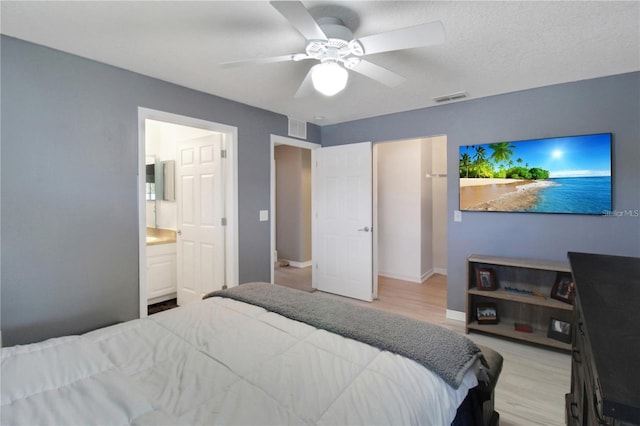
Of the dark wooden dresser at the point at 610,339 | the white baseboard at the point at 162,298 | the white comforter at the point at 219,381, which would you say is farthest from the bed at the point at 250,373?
the white baseboard at the point at 162,298

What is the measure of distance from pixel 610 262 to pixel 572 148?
65.5 inches

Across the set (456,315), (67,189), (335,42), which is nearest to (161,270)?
(67,189)

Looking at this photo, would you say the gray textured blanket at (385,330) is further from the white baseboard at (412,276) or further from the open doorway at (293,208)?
the open doorway at (293,208)

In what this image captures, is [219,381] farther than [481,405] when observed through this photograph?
No

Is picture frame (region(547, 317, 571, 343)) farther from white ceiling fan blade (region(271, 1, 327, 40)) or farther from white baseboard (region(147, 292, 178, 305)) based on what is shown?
white baseboard (region(147, 292, 178, 305))

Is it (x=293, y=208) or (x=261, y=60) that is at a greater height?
(x=261, y=60)

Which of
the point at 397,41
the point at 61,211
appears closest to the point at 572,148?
the point at 397,41

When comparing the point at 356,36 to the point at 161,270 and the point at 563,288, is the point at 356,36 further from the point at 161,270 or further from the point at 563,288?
the point at 161,270

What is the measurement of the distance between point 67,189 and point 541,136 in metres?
4.09

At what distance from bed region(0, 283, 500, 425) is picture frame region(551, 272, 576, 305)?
1822 millimetres

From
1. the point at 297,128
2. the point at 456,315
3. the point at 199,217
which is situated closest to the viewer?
the point at 456,315

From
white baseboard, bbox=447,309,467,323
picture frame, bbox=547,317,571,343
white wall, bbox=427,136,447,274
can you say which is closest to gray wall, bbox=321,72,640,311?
white baseboard, bbox=447,309,467,323

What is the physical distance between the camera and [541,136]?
9.40 feet

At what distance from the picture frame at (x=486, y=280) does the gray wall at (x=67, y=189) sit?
3.24 metres
